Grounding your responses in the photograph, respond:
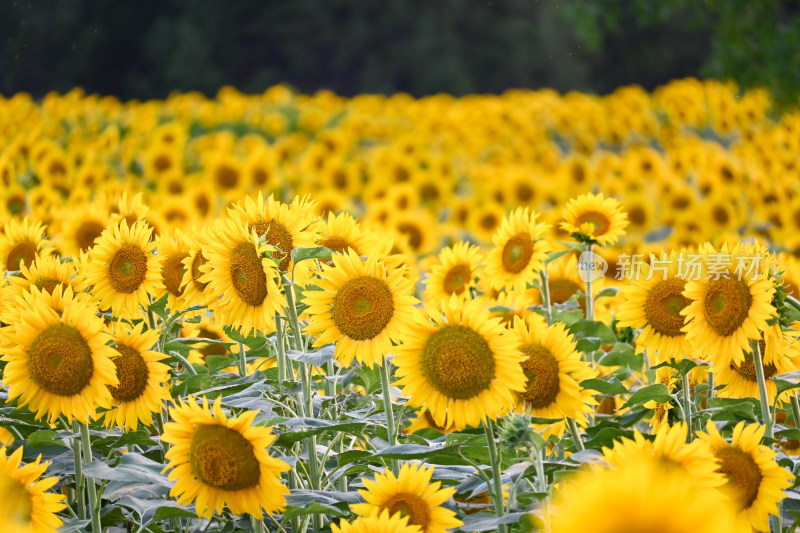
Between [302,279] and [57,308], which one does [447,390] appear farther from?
[57,308]

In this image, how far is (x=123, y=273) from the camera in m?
2.53

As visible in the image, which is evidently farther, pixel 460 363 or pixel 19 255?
pixel 19 255

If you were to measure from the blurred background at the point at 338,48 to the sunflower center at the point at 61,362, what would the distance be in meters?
23.4

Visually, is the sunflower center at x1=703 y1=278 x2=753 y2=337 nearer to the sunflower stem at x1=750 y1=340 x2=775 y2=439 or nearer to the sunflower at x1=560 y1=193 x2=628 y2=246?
the sunflower stem at x1=750 y1=340 x2=775 y2=439

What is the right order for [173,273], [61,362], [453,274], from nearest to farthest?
[61,362] < [173,273] < [453,274]

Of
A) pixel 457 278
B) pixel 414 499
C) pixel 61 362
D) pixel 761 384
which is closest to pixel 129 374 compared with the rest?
pixel 61 362

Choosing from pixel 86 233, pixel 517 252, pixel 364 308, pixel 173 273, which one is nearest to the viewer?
pixel 364 308

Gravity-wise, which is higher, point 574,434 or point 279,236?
point 279,236

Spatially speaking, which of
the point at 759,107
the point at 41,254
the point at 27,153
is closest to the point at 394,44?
the point at 759,107

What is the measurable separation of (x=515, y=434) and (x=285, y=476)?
0.84m

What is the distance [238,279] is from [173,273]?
0.45m

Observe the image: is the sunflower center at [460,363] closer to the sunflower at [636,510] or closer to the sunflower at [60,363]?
the sunflower at [60,363]

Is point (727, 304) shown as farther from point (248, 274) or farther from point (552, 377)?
point (248, 274)

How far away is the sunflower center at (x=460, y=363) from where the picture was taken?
1.94m
